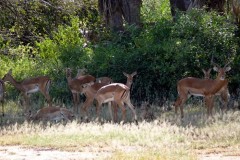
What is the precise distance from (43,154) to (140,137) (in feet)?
7.23

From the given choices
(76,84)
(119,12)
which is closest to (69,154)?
(76,84)

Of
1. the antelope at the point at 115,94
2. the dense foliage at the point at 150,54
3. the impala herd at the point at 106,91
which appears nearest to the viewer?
the antelope at the point at 115,94

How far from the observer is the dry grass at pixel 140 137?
11.5m

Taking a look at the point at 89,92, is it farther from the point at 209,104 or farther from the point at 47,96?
the point at 209,104

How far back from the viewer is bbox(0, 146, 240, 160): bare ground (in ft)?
36.3

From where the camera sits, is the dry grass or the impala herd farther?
the impala herd

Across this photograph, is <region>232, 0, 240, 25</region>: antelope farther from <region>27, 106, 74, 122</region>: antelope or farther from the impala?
<region>27, 106, 74, 122</region>: antelope

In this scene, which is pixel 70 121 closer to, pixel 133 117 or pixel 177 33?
pixel 133 117

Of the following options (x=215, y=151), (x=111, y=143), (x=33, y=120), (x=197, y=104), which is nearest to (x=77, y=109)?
(x=33, y=120)

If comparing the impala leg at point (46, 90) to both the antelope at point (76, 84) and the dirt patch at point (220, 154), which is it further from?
the dirt patch at point (220, 154)

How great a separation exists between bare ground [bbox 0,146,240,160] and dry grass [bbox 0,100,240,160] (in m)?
0.10

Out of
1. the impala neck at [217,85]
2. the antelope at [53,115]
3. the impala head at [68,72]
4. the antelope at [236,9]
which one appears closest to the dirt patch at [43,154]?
the antelope at [53,115]

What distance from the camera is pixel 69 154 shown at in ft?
37.8

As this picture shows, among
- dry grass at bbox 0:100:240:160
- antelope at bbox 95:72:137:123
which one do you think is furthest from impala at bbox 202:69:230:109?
antelope at bbox 95:72:137:123
